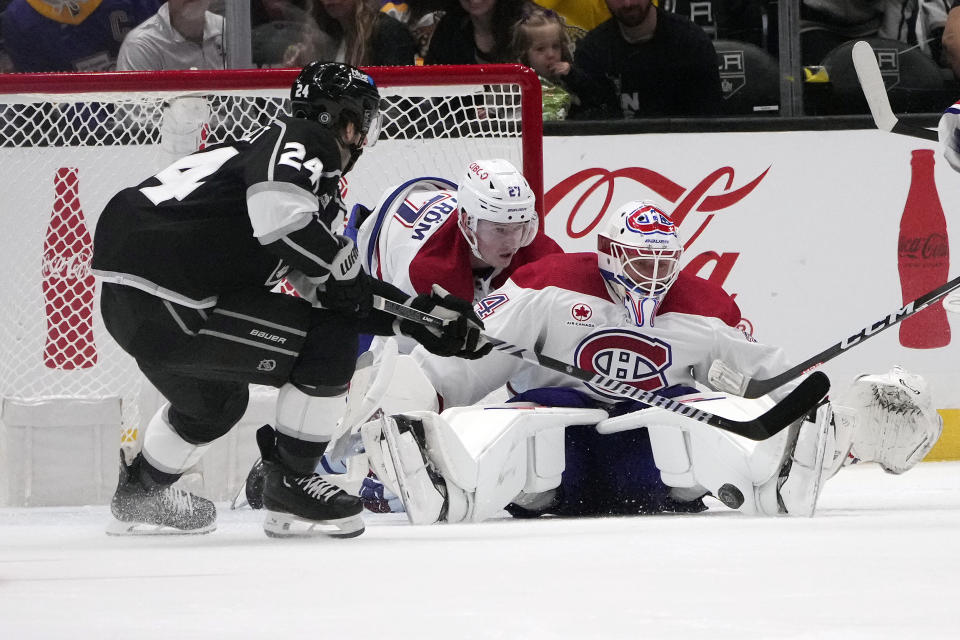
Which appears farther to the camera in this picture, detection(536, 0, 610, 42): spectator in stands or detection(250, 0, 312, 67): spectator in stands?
detection(536, 0, 610, 42): spectator in stands

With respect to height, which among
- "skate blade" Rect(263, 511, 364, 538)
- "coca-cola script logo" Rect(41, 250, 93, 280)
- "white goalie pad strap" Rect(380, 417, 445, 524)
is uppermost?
"coca-cola script logo" Rect(41, 250, 93, 280)

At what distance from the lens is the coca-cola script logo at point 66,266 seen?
3.92m

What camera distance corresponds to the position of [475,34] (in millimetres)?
4617

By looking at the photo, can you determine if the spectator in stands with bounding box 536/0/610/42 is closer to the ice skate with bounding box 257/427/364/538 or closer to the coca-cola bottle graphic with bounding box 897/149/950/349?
the coca-cola bottle graphic with bounding box 897/149/950/349

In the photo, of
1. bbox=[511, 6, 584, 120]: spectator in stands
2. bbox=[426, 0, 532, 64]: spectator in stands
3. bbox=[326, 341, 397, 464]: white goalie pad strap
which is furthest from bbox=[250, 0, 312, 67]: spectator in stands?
bbox=[326, 341, 397, 464]: white goalie pad strap

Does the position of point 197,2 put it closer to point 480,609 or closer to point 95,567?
point 95,567

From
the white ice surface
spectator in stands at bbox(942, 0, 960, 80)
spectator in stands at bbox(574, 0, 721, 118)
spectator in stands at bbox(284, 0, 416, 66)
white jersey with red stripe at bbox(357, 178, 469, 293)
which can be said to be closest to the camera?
the white ice surface

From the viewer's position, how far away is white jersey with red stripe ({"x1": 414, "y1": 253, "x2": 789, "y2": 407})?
322 cm

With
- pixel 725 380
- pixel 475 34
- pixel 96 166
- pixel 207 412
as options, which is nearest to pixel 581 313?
pixel 725 380

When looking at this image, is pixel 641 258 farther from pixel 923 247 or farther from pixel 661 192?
pixel 923 247

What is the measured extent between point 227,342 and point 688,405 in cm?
101

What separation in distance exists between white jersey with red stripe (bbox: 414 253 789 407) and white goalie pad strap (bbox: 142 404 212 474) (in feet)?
2.61

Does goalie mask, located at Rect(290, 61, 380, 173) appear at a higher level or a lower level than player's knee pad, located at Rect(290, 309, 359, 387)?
higher

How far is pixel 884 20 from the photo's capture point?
4.93 metres
